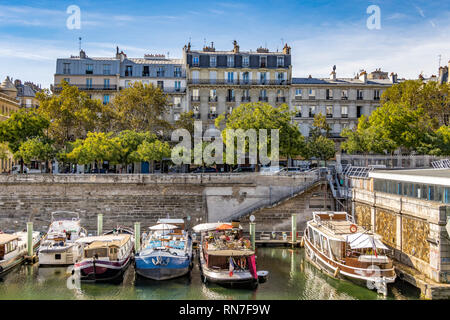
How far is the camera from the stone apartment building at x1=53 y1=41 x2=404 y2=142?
49062 millimetres

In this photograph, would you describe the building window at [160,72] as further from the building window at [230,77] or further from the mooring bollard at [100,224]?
the mooring bollard at [100,224]

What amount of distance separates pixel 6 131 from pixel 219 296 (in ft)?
79.4

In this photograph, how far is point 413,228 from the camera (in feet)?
72.1

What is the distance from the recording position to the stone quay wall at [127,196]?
32219 mm

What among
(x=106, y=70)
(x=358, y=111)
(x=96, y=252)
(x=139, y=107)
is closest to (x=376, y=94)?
(x=358, y=111)

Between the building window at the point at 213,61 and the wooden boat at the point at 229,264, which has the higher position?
the building window at the point at 213,61

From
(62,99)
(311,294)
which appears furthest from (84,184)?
(311,294)

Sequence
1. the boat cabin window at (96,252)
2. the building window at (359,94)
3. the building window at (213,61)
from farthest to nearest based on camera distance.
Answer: the building window at (359,94) → the building window at (213,61) → the boat cabin window at (96,252)

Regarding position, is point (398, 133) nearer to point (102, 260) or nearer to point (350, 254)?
point (350, 254)

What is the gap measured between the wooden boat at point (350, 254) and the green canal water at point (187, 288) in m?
0.53

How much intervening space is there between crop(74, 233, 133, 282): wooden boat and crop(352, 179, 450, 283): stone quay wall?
13921mm

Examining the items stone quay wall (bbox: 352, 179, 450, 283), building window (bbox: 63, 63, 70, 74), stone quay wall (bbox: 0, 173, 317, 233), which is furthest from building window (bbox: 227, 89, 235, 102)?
stone quay wall (bbox: 352, 179, 450, 283)

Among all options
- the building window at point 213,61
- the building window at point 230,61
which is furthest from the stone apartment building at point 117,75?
the building window at point 230,61
